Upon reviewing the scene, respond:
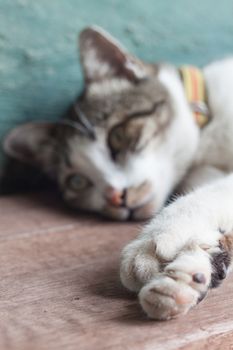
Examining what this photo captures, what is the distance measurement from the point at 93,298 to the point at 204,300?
156 millimetres

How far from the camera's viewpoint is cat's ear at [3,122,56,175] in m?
1.58

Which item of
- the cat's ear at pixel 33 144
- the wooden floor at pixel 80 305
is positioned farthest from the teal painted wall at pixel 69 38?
the wooden floor at pixel 80 305

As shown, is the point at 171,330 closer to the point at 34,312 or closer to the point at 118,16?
the point at 34,312

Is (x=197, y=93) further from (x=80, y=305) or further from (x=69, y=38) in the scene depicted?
(x=80, y=305)

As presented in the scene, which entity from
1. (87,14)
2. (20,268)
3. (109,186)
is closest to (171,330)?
(20,268)

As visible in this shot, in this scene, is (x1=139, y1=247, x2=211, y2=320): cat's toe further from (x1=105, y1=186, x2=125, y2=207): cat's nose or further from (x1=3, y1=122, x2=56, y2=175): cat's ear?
(x1=3, y1=122, x2=56, y2=175): cat's ear

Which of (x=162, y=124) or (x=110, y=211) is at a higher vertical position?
(x=162, y=124)

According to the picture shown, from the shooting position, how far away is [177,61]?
6.03 feet

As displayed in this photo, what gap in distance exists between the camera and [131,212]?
1397 millimetres

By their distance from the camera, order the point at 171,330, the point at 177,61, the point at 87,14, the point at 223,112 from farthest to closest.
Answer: the point at 177,61 < the point at 87,14 < the point at 223,112 < the point at 171,330

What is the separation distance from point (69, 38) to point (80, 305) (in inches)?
38.4

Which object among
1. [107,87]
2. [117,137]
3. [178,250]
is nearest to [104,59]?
[107,87]

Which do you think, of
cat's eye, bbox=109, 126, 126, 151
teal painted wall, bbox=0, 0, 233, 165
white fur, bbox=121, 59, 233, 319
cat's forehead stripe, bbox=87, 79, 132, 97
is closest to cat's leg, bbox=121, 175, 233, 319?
white fur, bbox=121, 59, 233, 319

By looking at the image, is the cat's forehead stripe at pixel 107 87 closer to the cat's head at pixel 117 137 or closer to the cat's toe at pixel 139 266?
the cat's head at pixel 117 137
